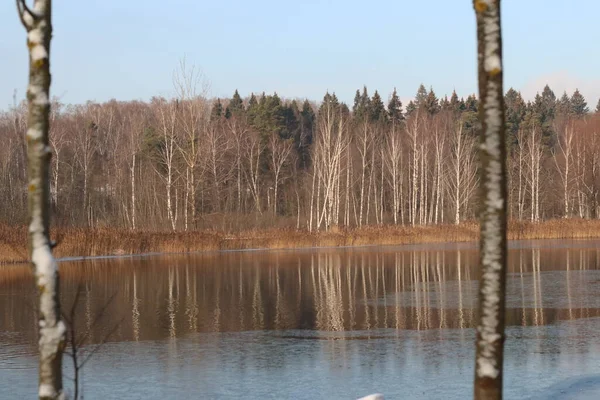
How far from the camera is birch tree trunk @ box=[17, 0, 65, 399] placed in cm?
420

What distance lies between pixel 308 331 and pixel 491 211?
10.2 meters

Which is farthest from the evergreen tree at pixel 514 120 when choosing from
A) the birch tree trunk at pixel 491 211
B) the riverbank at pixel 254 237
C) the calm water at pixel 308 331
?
the birch tree trunk at pixel 491 211

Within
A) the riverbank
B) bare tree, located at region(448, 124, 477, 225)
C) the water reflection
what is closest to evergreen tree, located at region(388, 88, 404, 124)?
bare tree, located at region(448, 124, 477, 225)

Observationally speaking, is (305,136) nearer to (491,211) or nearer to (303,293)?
(303,293)

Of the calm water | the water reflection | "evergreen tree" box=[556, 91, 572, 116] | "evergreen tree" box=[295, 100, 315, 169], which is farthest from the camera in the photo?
"evergreen tree" box=[556, 91, 572, 116]

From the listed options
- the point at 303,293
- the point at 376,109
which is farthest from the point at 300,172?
the point at 303,293

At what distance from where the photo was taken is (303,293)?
67.2 ft

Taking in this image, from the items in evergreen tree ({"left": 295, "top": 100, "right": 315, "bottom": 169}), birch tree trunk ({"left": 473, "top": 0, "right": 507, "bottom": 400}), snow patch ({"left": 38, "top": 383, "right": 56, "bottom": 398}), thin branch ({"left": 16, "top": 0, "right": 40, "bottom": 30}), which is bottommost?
snow patch ({"left": 38, "top": 383, "right": 56, "bottom": 398})

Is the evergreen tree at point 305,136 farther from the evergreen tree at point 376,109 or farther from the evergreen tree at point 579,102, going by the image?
the evergreen tree at point 579,102

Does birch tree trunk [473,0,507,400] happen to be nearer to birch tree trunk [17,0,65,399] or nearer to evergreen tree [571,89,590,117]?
birch tree trunk [17,0,65,399]

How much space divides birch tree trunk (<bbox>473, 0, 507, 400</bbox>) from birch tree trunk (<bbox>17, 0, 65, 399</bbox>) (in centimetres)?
235

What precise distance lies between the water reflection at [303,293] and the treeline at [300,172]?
1997cm

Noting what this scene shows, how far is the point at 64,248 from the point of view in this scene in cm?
3281

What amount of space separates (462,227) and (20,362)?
114 ft
